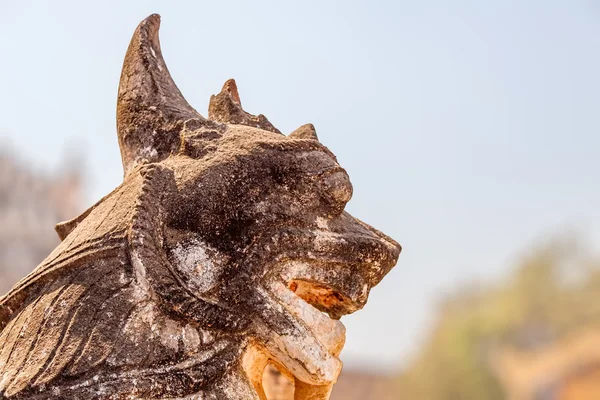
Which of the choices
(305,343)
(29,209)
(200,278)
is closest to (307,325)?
(305,343)

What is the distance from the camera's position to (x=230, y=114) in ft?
11.8

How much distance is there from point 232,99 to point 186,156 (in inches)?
19.8

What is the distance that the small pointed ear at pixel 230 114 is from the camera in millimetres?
3562

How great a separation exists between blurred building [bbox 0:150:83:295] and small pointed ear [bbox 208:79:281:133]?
21.9 metres

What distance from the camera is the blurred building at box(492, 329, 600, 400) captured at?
19.1m

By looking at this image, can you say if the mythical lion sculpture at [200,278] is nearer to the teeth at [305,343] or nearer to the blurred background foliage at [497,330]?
the teeth at [305,343]

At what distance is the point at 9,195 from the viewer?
2825 centimetres

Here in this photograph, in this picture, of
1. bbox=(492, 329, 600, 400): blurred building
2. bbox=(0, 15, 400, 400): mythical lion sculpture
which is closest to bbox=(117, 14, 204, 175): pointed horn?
bbox=(0, 15, 400, 400): mythical lion sculpture

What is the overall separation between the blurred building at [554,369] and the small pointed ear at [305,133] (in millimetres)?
16949

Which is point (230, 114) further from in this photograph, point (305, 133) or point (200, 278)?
point (200, 278)

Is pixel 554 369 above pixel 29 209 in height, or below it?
above

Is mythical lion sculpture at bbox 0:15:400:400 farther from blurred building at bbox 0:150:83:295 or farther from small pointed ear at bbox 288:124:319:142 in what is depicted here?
blurred building at bbox 0:150:83:295

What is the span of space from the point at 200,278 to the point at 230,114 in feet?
2.80

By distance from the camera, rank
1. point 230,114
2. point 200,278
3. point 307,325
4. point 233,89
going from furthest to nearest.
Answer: point 233,89, point 230,114, point 307,325, point 200,278
